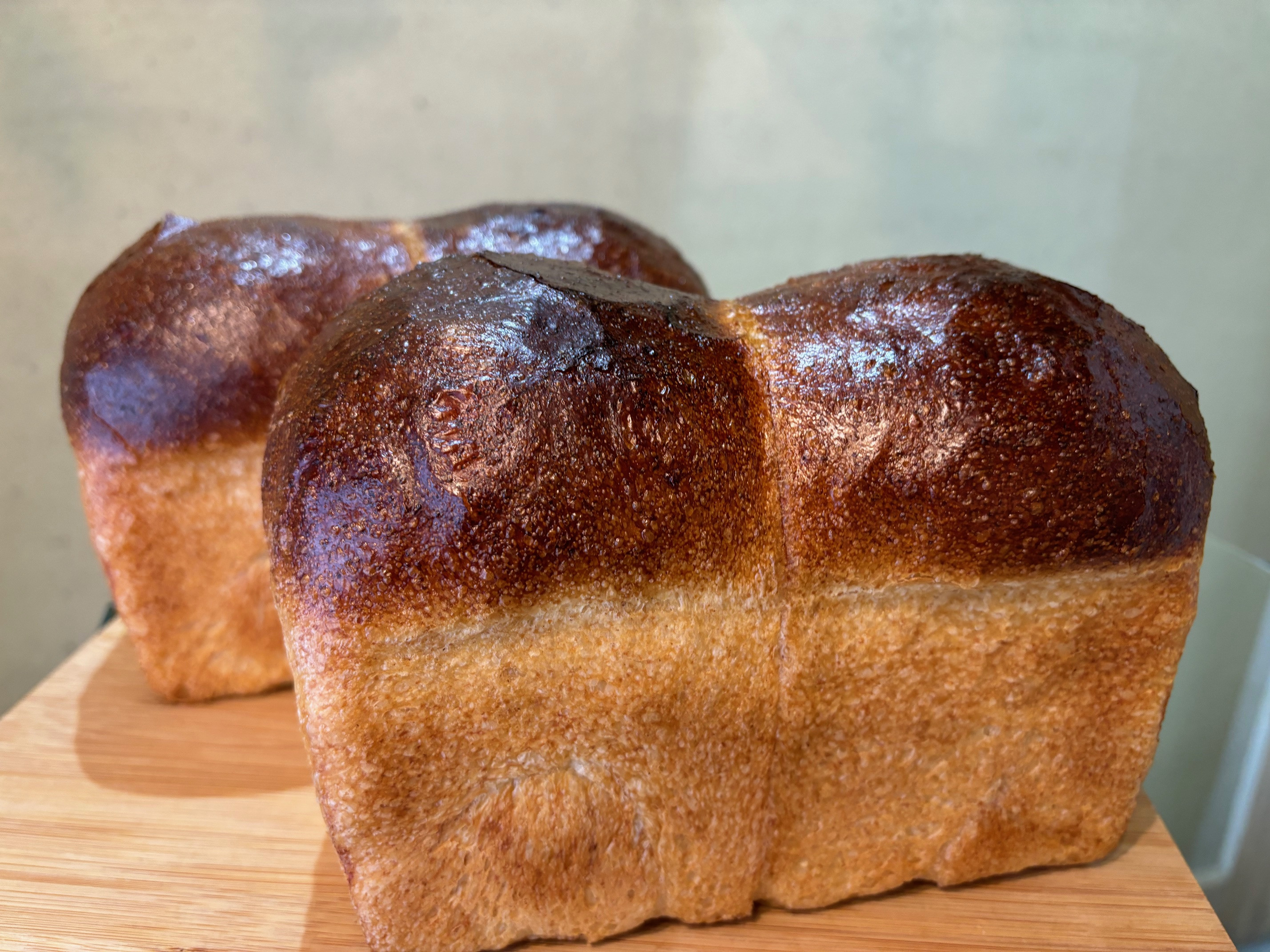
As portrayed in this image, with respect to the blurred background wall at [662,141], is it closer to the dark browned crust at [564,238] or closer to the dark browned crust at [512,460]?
the dark browned crust at [564,238]

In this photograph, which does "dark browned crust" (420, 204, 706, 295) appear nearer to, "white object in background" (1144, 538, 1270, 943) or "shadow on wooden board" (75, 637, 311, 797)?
"shadow on wooden board" (75, 637, 311, 797)

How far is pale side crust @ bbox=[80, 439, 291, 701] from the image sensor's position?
1386 mm

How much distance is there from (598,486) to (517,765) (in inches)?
13.1

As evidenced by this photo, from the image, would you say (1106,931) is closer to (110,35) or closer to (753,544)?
(753,544)

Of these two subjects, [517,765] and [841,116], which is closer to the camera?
[517,765]

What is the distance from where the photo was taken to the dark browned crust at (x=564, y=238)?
61.8 inches

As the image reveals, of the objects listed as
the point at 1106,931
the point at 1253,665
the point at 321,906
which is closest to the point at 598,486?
the point at 321,906

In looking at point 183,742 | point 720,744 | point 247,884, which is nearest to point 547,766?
point 720,744

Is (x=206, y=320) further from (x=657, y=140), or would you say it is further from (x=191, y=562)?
(x=657, y=140)

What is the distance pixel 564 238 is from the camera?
164 centimetres

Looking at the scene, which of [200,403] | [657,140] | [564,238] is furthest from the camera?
[657,140]

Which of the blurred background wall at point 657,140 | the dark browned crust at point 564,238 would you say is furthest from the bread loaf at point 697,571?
the blurred background wall at point 657,140

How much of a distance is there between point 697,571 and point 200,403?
0.88 metres

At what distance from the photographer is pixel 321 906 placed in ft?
3.59
